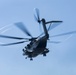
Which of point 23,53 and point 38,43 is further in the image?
point 23,53

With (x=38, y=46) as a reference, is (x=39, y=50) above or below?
below

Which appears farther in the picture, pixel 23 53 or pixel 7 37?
pixel 23 53

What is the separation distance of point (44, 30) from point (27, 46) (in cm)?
824

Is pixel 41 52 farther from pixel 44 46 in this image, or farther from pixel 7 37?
pixel 7 37

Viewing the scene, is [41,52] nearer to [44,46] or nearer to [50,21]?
[44,46]

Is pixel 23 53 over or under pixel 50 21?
under

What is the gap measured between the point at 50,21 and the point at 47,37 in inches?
269

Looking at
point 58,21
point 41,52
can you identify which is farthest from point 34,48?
point 58,21

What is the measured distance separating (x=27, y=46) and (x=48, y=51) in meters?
7.08

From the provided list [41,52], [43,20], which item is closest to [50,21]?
[43,20]

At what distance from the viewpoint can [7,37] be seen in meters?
116

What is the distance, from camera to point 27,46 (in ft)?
400

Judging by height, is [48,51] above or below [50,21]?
below

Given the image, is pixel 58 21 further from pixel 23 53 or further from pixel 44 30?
pixel 23 53
